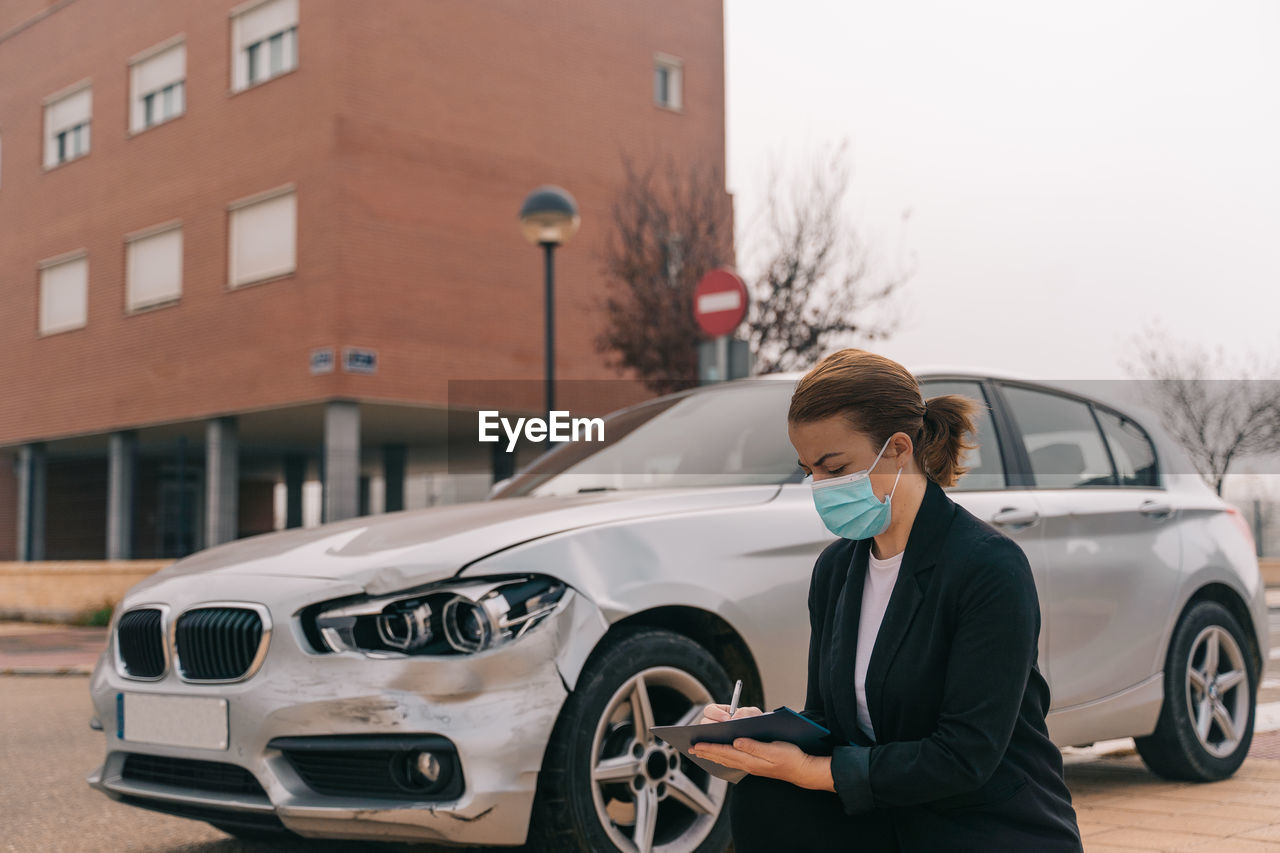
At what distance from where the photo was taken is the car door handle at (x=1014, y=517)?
5008 mm

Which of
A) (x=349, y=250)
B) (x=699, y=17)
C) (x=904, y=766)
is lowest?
(x=904, y=766)

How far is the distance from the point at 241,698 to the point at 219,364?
2167 centimetres

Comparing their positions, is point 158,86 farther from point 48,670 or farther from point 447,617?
point 447,617

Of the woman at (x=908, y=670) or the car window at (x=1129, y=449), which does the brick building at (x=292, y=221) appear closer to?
the car window at (x=1129, y=449)

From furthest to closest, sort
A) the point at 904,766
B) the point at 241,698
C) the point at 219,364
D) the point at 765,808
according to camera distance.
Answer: the point at 219,364 → the point at 241,698 → the point at 765,808 → the point at 904,766

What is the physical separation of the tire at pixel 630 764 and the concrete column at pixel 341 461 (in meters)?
15.6

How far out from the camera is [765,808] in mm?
2490

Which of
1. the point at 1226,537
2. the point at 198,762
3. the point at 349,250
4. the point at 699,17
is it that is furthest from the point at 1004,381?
the point at 699,17

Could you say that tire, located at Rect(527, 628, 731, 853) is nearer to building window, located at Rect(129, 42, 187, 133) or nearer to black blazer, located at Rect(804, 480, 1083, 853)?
black blazer, located at Rect(804, 480, 1083, 853)

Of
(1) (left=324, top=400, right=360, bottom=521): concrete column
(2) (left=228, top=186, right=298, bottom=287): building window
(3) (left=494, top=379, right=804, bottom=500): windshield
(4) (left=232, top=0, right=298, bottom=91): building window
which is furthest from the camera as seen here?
(4) (left=232, top=0, right=298, bottom=91): building window

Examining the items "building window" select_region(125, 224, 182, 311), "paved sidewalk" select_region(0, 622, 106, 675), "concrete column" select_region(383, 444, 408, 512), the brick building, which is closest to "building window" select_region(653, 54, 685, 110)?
the brick building

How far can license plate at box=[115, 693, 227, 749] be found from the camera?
4.02m

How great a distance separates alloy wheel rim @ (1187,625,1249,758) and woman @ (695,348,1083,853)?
3.51 metres

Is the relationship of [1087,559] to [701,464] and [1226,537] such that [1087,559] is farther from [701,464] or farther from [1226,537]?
[701,464]
